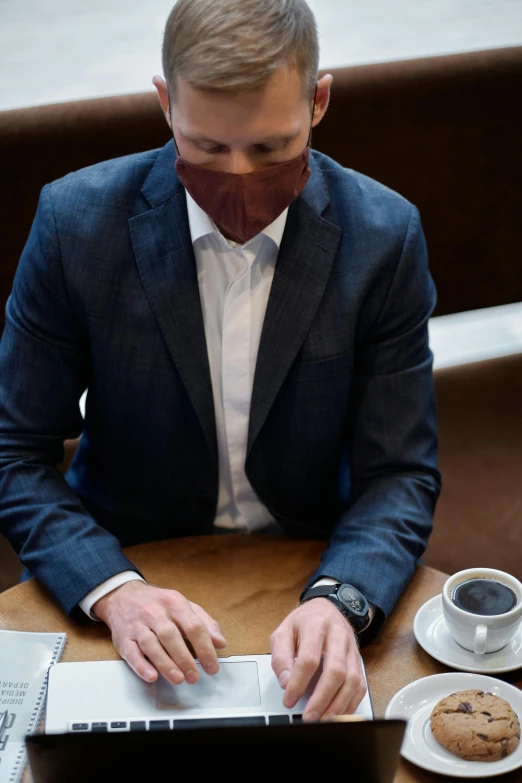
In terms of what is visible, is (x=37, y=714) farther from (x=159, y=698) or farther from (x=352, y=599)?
(x=352, y=599)

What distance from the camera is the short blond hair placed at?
1.20 meters

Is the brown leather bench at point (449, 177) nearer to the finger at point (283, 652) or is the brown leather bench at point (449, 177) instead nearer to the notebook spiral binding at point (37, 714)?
the notebook spiral binding at point (37, 714)

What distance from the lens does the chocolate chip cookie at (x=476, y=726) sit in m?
1.06

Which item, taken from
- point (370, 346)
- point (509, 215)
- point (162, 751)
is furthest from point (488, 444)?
point (162, 751)

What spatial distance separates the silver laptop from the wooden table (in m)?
0.05

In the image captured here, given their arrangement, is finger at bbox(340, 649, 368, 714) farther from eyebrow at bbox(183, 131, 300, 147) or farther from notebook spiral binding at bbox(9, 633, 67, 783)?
eyebrow at bbox(183, 131, 300, 147)

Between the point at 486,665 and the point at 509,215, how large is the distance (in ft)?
4.68

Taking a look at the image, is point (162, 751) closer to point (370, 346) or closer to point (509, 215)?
point (370, 346)

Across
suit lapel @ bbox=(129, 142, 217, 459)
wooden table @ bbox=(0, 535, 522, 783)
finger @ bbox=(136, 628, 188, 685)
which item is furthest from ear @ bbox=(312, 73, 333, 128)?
finger @ bbox=(136, 628, 188, 685)

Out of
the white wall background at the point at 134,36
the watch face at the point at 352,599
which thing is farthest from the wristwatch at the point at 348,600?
the white wall background at the point at 134,36

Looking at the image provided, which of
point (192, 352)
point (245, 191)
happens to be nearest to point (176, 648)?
point (192, 352)

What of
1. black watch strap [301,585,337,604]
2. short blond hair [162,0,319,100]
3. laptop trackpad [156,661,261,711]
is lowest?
black watch strap [301,585,337,604]

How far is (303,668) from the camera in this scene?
3.63ft

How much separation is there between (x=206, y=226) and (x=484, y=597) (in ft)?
2.11
